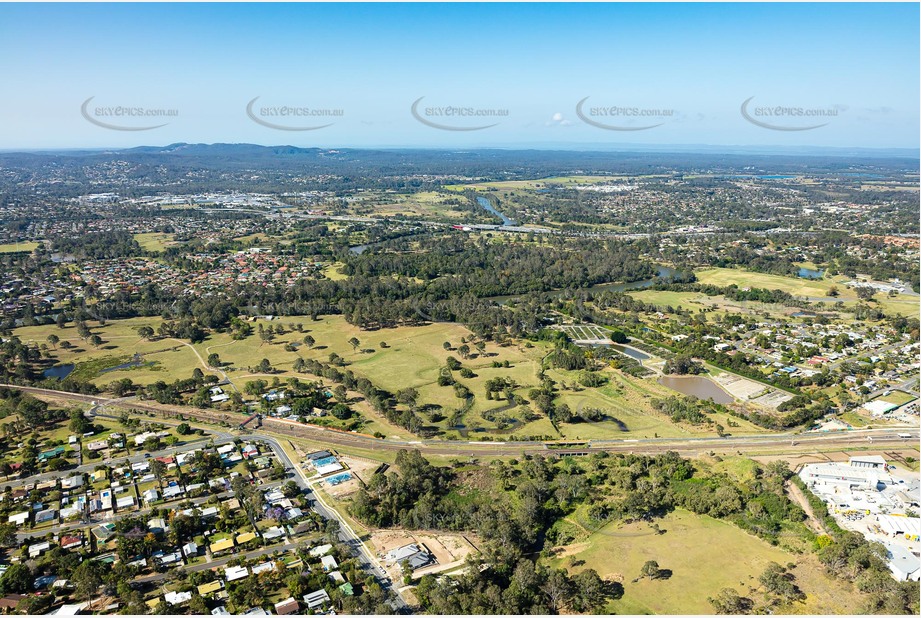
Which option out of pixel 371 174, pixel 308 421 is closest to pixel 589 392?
pixel 308 421

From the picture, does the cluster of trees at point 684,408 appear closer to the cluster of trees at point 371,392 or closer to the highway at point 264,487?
the cluster of trees at point 371,392

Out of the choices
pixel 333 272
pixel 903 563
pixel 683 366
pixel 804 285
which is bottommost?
pixel 903 563

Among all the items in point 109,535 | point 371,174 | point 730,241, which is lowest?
point 109,535

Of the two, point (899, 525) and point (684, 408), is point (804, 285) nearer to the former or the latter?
point (684, 408)

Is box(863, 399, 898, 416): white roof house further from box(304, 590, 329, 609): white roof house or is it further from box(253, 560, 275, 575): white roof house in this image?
box(253, 560, 275, 575): white roof house

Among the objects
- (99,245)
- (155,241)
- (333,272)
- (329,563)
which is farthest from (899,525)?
(155,241)

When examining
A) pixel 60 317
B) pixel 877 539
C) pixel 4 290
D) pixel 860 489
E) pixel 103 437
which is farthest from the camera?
pixel 4 290

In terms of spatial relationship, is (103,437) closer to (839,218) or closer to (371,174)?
(839,218)

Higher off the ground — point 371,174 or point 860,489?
point 371,174
